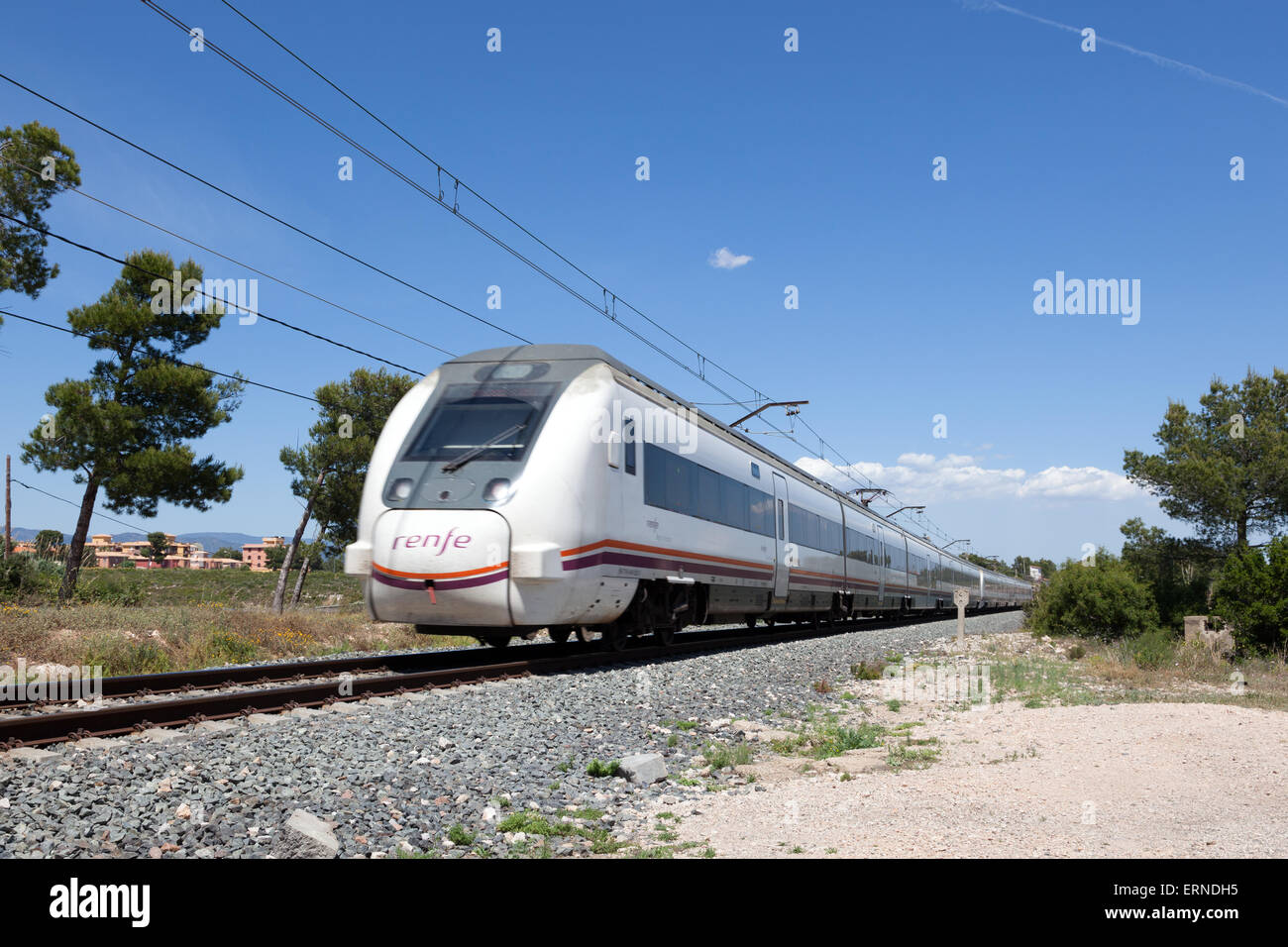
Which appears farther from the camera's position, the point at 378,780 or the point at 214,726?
the point at 214,726

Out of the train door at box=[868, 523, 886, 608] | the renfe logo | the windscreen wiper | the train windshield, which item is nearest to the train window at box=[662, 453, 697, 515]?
the train windshield

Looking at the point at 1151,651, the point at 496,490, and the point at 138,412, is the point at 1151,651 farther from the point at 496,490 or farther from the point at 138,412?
the point at 138,412

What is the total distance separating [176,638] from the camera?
46.4 ft

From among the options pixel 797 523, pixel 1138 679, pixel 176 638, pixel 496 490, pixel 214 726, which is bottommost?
pixel 1138 679

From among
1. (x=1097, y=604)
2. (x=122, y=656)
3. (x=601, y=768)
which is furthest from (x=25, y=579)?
(x=1097, y=604)

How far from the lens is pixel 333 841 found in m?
4.55

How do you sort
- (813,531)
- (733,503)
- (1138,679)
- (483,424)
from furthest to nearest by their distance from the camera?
(813,531)
(733,503)
(1138,679)
(483,424)

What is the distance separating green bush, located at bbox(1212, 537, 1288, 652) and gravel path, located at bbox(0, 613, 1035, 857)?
1596cm

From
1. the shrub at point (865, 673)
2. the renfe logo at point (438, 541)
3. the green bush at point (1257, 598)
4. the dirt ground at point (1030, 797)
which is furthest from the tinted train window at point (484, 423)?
the green bush at point (1257, 598)

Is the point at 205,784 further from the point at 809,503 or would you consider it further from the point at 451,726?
the point at 809,503

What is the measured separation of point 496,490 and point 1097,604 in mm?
25908

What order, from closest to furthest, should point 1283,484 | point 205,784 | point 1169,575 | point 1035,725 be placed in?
point 205,784 < point 1035,725 < point 1283,484 < point 1169,575
